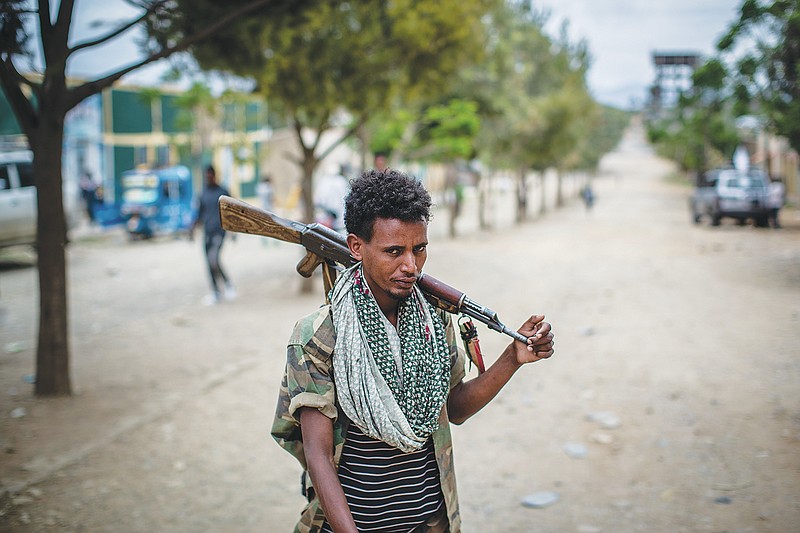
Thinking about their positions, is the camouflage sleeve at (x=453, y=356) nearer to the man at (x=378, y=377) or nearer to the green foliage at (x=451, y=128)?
the man at (x=378, y=377)

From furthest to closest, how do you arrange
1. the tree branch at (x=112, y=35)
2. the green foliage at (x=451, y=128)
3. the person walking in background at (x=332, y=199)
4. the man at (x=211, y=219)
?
the green foliage at (x=451, y=128) < the person walking in background at (x=332, y=199) < the man at (x=211, y=219) < the tree branch at (x=112, y=35)

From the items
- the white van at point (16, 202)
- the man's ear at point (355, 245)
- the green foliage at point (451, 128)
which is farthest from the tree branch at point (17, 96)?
the green foliage at point (451, 128)

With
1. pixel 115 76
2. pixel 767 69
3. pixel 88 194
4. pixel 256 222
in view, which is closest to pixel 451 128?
pixel 767 69

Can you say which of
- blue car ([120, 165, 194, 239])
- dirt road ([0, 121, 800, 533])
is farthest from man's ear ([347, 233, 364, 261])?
blue car ([120, 165, 194, 239])

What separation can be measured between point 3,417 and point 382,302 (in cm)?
461

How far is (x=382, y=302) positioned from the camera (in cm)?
216

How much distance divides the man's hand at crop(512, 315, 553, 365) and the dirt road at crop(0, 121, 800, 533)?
8.11 feet

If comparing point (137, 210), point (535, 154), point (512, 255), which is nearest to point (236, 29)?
point (512, 255)

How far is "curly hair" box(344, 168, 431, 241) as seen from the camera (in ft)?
6.79

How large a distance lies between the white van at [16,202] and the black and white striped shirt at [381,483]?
514 inches

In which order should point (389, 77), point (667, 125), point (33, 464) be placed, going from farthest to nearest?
point (667, 125) < point (389, 77) < point (33, 464)

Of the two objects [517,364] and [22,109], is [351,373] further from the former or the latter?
[22,109]

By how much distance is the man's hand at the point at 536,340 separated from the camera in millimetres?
2096

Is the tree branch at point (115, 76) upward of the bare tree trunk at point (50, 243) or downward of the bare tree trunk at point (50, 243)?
upward
